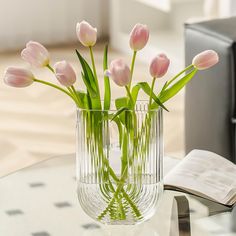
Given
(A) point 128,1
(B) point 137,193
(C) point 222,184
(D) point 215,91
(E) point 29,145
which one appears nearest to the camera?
(B) point 137,193

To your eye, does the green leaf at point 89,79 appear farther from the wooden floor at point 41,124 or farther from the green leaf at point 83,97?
the wooden floor at point 41,124

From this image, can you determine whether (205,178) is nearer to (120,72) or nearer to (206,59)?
(206,59)

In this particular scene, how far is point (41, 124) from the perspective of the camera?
12.8ft

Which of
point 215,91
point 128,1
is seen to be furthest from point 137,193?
point 128,1

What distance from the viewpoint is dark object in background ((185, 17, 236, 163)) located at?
282 cm

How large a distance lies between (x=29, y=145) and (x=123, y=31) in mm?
1938

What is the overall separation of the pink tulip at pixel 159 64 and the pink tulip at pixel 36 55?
0.24m

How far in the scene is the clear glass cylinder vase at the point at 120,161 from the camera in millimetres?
1744

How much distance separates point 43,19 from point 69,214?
3550 millimetres

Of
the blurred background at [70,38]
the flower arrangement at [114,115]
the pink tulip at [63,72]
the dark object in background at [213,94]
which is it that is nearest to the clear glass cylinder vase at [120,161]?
the flower arrangement at [114,115]

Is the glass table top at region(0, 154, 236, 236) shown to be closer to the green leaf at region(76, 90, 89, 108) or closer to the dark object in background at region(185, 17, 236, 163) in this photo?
the green leaf at region(76, 90, 89, 108)

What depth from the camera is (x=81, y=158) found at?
1.79 meters

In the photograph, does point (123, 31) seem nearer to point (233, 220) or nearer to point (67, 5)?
point (67, 5)

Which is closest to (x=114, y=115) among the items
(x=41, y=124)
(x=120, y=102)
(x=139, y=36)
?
(x=120, y=102)
